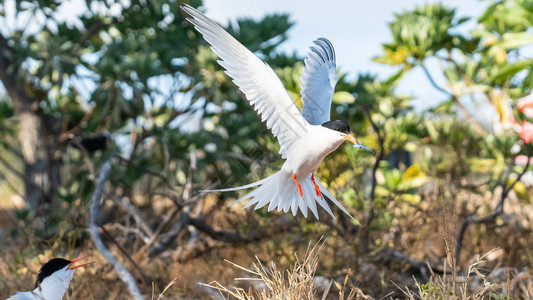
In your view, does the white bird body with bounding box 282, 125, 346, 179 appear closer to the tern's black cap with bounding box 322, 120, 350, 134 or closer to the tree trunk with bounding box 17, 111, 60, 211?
the tern's black cap with bounding box 322, 120, 350, 134

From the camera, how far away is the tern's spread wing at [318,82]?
1.31 meters

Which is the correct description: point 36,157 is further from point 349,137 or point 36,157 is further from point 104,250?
point 349,137

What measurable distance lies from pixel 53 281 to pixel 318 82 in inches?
40.7

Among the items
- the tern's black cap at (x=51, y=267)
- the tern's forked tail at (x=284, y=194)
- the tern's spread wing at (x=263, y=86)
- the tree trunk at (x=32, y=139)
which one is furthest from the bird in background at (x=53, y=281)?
the tree trunk at (x=32, y=139)

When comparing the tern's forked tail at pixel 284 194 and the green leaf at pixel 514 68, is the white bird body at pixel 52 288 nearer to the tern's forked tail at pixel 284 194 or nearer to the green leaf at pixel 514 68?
the tern's forked tail at pixel 284 194

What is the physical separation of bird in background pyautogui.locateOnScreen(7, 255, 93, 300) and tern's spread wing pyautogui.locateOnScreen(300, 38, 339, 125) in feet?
2.81

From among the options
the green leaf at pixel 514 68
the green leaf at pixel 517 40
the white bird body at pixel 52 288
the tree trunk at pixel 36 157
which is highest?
the green leaf at pixel 517 40

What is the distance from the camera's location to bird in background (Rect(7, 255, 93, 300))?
165 cm

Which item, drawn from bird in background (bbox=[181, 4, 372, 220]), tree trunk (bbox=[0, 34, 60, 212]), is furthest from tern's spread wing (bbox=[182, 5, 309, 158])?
tree trunk (bbox=[0, 34, 60, 212])

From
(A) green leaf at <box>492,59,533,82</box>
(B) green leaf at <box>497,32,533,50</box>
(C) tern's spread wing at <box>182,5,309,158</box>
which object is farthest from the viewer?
(A) green leaf at <box>492,59,533,82</box>

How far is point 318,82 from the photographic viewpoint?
4.50 feet

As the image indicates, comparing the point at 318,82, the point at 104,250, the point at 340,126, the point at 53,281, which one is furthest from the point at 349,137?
the point at 104,250

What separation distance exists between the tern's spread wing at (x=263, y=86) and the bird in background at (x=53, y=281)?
2.80 feet

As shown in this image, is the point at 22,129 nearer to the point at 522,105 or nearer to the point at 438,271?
the point at 438,271
